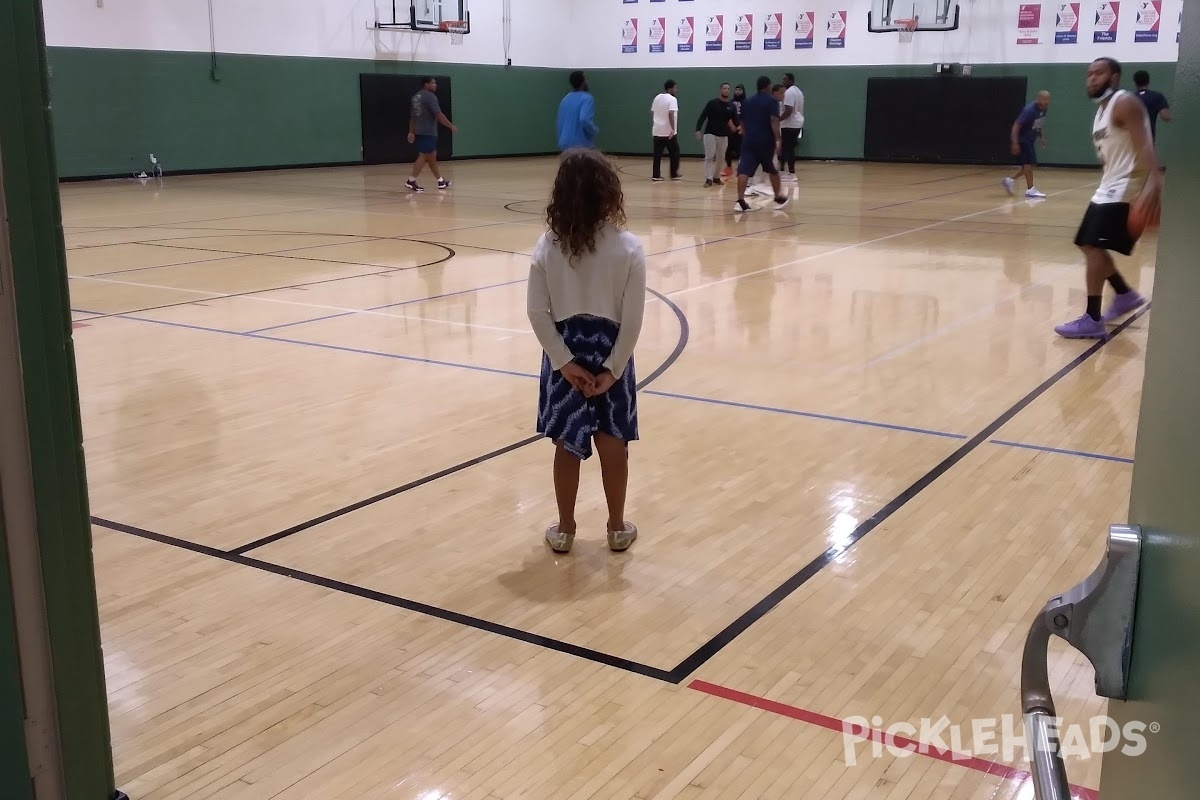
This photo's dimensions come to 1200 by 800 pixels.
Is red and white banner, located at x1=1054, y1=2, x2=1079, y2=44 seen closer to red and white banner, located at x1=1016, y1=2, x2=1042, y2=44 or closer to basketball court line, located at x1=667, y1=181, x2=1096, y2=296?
red and white banner, located at x1=1016, y1=2, x2=1042, y2=44

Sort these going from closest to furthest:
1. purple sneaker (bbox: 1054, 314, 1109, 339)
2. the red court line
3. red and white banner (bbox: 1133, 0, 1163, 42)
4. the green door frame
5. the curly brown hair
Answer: the green door frame, the red court line, the curly brown hair, purple sneaker (bbox: 1054, 314, 1109, 339), red and white banner (bbox: 1133, 0, 1163, 42)

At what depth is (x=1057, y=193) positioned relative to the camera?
1783 centimetres

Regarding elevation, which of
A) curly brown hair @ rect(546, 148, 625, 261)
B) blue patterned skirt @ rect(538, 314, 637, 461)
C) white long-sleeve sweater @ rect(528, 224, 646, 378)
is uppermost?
curly brown hair @ rect(546, 148, 625, 261)

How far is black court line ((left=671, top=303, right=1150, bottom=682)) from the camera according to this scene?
3232mm

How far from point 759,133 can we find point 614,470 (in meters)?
10.9

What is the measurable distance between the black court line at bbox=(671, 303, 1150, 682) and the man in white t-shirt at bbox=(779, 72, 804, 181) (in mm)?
13923

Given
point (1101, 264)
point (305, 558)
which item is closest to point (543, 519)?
point (305, 558)

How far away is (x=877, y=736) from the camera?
9.20 ft

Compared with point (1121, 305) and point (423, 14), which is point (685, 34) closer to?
point (423, 14)

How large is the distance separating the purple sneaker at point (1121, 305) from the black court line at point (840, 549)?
4.57ft

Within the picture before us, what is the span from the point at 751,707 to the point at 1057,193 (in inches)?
659

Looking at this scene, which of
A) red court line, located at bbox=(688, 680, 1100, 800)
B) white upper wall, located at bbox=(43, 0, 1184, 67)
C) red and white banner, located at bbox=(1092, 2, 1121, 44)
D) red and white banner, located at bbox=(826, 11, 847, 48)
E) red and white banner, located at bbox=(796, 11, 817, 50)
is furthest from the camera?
red and white banner, located at bbox=(796, 11, 817, 50)

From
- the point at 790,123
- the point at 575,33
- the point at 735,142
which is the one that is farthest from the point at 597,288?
the point at 575,33

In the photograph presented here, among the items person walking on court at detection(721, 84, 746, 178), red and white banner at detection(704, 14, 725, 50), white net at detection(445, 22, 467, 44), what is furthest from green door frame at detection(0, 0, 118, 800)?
red and white banner at detection(704, 14, 725, 50)
